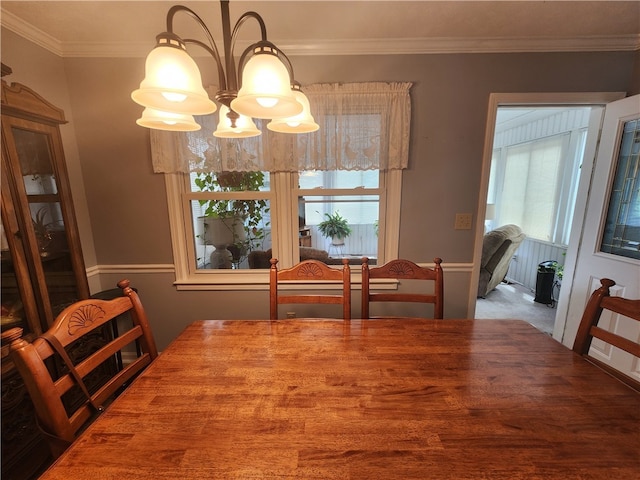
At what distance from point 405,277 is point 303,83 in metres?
1.47

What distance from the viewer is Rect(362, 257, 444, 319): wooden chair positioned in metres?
1.39

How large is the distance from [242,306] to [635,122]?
2991 mm

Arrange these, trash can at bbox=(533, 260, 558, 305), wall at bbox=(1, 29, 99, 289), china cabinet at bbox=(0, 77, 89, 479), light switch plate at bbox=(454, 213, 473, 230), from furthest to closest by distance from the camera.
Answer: trash can at bbox=(533, 260, 558, 305), light switch plate at bbox=(454, 213, 473, 230), wall at bbox=(1, 29, 99, 289), china cabinet at bbox=(0, 77, 89, 479)

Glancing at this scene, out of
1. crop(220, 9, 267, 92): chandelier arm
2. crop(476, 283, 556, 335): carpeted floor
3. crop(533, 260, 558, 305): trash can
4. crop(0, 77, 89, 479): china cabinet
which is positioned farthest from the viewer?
crop(533, 260, 558, 305): trash can

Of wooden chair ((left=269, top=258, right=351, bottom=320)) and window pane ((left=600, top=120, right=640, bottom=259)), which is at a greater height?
window pane ((left=600, top=120, right=640, bottom=259))

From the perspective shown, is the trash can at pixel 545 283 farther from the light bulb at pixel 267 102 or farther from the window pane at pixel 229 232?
the light bulb at pixel 267 102

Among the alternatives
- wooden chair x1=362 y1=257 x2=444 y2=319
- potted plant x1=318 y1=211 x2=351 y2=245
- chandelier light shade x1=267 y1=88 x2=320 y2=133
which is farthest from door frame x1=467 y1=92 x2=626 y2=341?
chandelier light shade x1=267 y1=88 x2=320 y2=133

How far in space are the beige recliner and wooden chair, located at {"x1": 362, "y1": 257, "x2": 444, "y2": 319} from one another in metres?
2.04

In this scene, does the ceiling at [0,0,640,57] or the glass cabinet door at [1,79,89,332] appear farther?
the ceiling at [0,0,640,57]

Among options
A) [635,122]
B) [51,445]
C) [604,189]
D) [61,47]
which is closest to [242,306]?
[51,445]

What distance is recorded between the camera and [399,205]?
6.51ft

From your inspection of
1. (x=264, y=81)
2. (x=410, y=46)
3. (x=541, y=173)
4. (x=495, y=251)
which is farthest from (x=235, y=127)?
(x=541, y=173)

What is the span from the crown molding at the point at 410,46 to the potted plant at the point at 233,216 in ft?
2.82

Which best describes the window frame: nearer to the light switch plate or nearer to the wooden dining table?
the light switch plate
